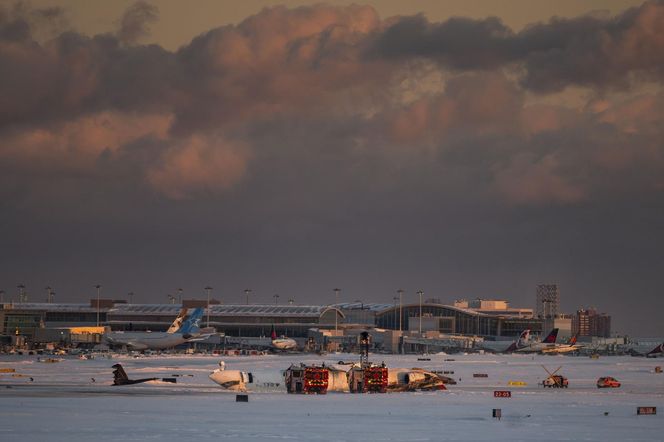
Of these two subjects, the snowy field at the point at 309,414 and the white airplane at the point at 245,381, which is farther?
the white airplane at the point at 245,381

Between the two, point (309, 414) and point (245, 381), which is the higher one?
point (245, 381)

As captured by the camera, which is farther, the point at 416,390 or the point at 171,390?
the point at 416,390

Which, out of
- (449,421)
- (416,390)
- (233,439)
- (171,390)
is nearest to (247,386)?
(171,390)

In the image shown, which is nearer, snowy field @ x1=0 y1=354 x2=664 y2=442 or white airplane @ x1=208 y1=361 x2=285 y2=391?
snowy field @ x1=0 y1=354 x2=664 y2=442

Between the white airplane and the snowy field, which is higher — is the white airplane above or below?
above

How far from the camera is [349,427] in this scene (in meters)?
59.8

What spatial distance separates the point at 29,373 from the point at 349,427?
240ft

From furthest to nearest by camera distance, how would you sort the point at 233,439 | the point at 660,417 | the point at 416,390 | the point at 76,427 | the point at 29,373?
the point at 29,373 → the point at 416,390 → the point at 660,417 → the point at 76,427 → the point at 233,439

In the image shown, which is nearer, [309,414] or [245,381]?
[309,414]

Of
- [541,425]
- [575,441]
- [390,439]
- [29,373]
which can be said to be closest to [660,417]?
[541,425]

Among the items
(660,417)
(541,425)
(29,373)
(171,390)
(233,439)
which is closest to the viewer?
(233,439)

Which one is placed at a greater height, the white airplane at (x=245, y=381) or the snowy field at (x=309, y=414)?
the white airplane at (x=245, y=381)

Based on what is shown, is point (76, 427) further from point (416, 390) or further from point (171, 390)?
point (416, 390)

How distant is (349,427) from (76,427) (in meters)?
14.5
